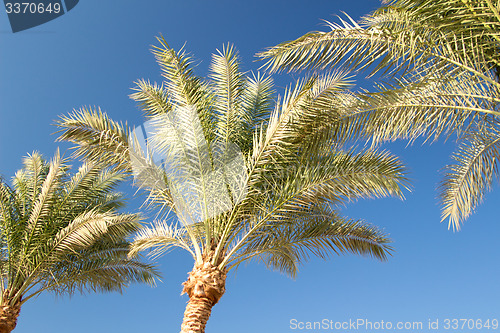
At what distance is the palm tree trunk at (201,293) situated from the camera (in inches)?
250

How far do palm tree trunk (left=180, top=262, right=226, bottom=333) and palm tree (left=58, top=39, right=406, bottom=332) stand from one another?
2cm

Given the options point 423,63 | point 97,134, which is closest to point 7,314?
point 97,134

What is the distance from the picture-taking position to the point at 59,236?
9.70 meters

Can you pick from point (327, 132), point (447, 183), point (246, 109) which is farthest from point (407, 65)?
point (246, 109)

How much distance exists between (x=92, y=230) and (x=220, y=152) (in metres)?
4.17

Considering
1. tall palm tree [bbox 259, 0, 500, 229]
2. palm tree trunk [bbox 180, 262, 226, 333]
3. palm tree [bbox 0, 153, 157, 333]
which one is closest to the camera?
tall palm tree [bbox 259, 0, 500, 229]

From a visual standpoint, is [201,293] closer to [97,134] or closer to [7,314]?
[97,134]

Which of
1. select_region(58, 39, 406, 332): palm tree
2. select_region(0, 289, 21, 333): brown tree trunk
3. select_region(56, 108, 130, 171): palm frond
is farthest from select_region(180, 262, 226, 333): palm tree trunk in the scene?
select_region(0, 289, 21, 333): brown tree trunk

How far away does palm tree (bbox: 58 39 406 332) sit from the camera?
6.74 m

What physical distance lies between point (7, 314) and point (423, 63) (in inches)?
417
